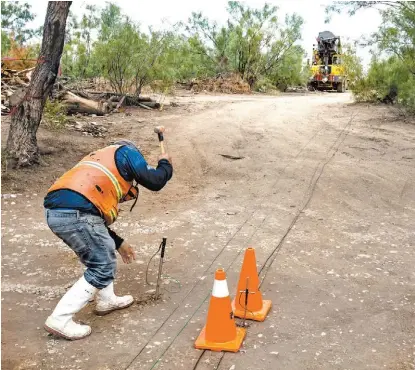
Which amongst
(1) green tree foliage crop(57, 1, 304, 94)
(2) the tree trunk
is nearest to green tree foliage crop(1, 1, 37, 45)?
(1) green tree foliage crop(57, 1, 304, 94)

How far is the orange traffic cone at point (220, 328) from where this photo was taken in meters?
3.72

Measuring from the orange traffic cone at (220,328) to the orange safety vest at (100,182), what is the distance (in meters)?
0.93

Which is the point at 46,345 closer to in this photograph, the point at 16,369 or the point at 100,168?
the point at 16,369

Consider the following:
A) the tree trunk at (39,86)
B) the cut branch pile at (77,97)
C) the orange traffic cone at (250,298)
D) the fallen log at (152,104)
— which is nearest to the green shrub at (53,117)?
the cut branch pile at (77,97)

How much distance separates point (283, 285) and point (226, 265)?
2.30 feet

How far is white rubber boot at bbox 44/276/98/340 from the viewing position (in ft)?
12.4

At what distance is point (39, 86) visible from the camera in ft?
27.3

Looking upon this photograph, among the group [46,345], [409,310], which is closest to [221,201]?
[409,310]

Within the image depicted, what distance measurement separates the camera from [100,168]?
3.84 meters

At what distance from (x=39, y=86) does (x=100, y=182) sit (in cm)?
511

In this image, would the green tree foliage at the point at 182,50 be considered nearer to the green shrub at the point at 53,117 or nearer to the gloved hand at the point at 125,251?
the green shrub at the point at 53,117

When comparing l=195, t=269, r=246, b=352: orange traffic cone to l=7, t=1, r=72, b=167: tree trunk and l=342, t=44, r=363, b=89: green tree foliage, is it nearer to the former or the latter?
l=7, t=1, r=72, b=167: tree trunk

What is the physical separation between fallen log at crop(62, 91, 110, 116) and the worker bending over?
8.93 meters

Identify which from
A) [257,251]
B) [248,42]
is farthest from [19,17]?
[257,251]
